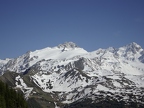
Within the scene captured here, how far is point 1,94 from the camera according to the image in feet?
650

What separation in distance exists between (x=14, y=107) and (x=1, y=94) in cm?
1160

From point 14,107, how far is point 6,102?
618cm

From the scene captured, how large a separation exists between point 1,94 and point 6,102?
639cm

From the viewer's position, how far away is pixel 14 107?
198m

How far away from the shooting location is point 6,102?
196 metres
